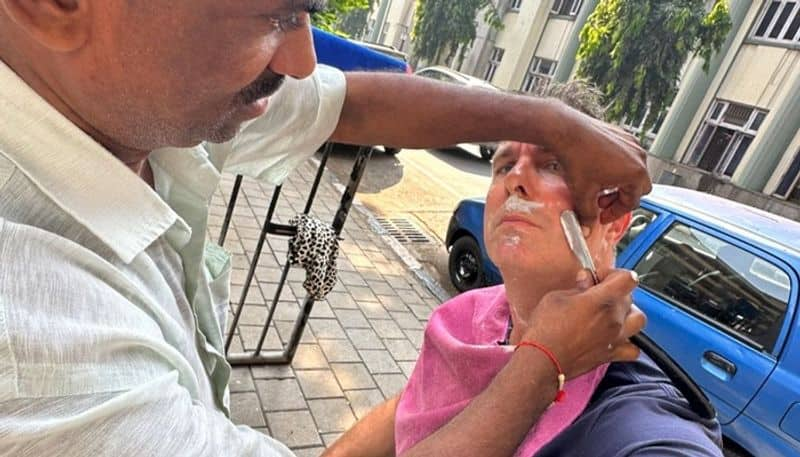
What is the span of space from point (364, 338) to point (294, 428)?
1.09 m

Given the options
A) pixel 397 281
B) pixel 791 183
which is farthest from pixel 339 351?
pixel 791 183

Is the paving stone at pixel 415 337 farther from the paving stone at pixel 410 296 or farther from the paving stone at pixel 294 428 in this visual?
the paving stone at pixel 294 428

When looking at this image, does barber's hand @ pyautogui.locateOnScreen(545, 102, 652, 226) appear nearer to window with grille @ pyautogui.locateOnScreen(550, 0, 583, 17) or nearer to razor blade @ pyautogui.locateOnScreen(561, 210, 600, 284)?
razor blade @ pyautogui.locateOnScreen(561, 210, 600, 284)

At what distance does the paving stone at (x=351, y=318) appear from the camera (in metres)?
3.89

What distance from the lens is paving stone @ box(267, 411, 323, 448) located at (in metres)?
2.69

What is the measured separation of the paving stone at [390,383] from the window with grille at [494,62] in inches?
909

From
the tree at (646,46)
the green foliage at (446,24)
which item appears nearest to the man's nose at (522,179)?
the tree at (646,46)

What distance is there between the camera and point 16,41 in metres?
0.71

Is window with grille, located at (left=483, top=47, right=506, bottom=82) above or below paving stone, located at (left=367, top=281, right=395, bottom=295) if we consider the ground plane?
above

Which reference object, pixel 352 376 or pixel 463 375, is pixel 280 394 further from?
pixel 463 375

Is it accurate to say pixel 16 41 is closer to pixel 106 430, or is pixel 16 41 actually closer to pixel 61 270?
pixel 61 270

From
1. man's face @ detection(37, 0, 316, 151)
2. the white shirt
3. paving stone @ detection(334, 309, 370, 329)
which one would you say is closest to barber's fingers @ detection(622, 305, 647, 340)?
the white shirt

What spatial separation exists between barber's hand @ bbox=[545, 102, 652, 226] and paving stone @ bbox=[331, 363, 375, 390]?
2350 mm

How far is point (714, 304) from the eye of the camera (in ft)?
10.1
